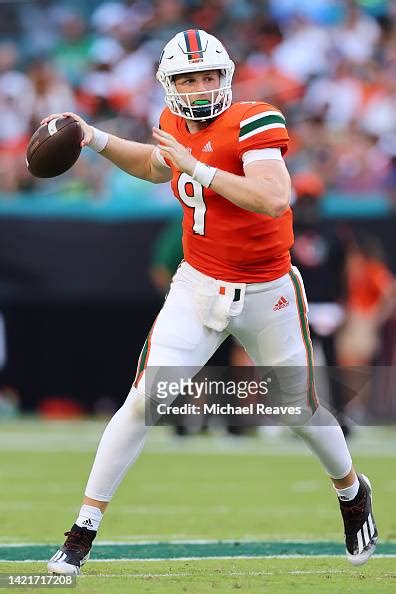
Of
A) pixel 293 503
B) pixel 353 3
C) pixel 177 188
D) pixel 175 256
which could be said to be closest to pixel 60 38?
pixel 353 3

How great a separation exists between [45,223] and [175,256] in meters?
1.96

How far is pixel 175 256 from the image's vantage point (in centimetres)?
945

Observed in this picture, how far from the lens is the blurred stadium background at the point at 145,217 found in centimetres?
1059

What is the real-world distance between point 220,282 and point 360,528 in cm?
105

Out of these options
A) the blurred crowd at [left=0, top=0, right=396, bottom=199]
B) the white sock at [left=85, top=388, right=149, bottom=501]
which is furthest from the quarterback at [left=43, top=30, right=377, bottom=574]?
the blurred crowd at [left=0, top=0, right=396, bottom=199]

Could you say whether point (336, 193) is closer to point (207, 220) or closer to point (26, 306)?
point (26, 306)

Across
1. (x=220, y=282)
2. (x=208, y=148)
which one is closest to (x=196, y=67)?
(x=208, y=148)

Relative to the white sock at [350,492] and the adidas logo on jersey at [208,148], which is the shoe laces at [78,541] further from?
the adidas logo on jersey at [208,148]

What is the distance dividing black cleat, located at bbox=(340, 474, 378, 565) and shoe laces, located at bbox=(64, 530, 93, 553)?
0.98 m

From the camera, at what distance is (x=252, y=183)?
430 cm

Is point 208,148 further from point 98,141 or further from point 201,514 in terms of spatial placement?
point 201,514

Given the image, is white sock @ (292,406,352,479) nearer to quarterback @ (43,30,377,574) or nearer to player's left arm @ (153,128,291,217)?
quarterback @ (43,30,377,574)

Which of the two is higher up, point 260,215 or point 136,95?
point 260,215

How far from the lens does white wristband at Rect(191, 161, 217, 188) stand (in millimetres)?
4312
